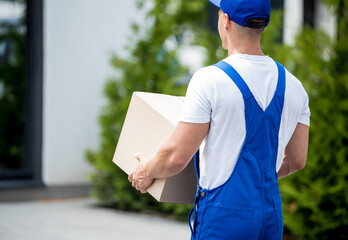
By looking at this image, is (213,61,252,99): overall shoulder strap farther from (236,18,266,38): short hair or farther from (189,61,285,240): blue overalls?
(236,18,266,38): short hair

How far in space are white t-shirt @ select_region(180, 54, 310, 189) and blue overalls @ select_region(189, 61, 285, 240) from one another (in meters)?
0.02

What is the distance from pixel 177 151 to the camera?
78.4 inches

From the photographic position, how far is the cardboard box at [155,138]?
227 centimetres

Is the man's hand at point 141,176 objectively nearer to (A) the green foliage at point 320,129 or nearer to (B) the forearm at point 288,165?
(B) the forearm at point 288,165

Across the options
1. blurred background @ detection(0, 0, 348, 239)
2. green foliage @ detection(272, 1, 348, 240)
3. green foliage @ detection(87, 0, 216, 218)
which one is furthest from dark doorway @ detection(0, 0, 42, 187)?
green foliage @ detection(272, 1, 348, 240)

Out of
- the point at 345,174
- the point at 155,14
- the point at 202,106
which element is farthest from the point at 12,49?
the point at 202,106

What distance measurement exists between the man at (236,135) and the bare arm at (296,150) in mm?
194

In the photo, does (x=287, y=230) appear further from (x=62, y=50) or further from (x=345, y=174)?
(x=62, y=50)

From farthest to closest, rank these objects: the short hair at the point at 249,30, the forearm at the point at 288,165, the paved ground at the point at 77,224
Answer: the paved ground at the point at 77,224, the forearm at the point at 288,165, the short hair at the point at 249,30

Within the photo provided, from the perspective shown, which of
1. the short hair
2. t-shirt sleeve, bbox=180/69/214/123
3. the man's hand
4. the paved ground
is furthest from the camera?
the paved ground

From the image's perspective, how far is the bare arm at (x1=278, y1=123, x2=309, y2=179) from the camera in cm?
229

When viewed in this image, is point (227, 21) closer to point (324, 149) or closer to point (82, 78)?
point (324, 149)

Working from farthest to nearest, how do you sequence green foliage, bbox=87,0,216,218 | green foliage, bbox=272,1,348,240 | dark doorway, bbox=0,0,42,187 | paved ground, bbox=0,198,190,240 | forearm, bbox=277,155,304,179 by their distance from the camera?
dark doorway, bbox=0,0,42,187 < green foliage, bbox=87,0,216,218 < paved ground, bbox=0,198,190,240 < green foliage, bbox=272,1,348,240 < forearm, bbox=277,155,304,179

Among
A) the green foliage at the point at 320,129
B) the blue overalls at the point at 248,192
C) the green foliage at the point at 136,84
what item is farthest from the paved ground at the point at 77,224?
the blue overalls at the point at 248,192
